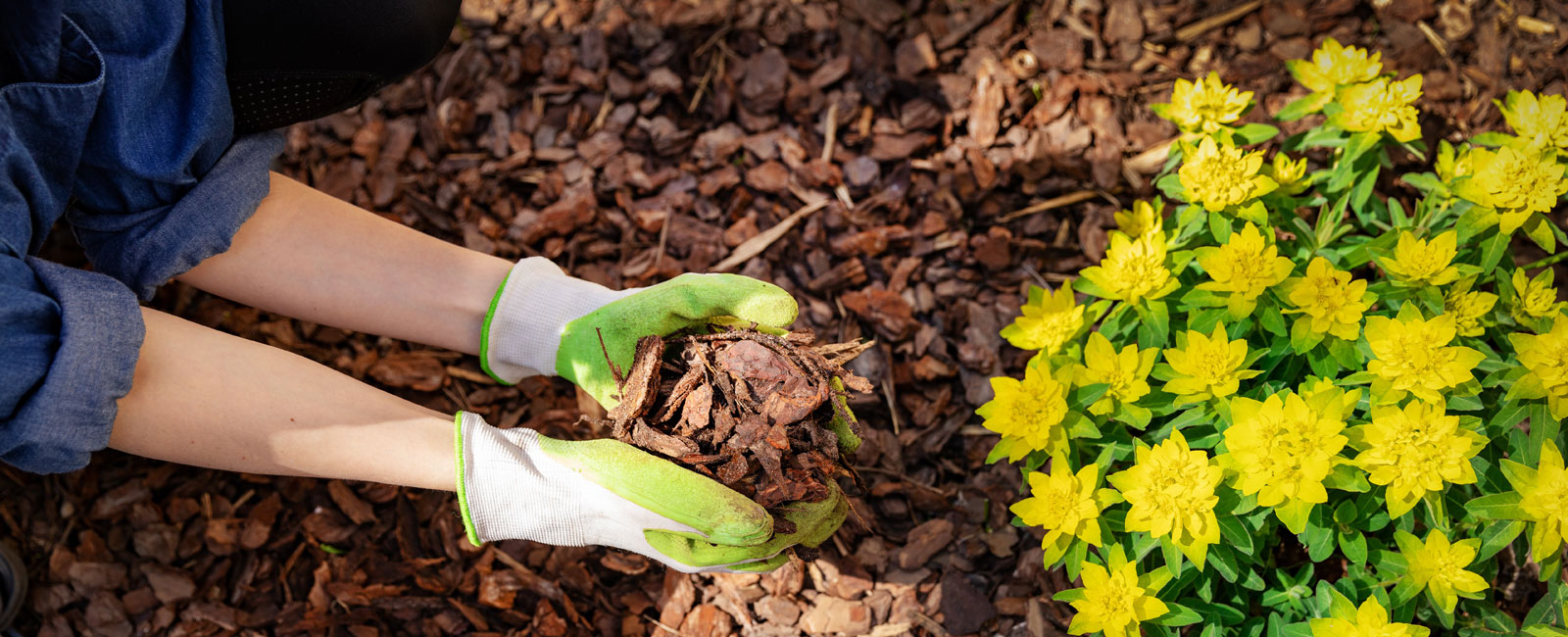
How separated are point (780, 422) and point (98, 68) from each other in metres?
1.22

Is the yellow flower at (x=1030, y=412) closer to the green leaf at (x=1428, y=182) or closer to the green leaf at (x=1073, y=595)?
the green leaf at (x=1073, y=595)

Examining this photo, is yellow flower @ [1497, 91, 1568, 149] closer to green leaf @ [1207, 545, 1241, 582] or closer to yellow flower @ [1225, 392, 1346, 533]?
yellow flower @ [1225, 392, 1346, 533]

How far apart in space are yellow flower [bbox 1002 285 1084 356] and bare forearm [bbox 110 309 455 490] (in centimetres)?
107

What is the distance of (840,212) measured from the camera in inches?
91.1

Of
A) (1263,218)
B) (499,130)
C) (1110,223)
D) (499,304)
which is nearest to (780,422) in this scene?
(499,304)

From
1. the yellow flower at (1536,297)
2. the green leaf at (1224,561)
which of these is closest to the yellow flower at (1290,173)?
the yellow flower at (1536,297)

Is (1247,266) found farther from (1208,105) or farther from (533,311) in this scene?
(533,311)

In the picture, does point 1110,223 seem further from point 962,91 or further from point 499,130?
point 499,130

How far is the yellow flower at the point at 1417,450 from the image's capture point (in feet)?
4.43

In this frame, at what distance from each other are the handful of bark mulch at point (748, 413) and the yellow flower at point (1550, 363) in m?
1.04

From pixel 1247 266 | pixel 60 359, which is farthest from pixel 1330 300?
pixel 60 359

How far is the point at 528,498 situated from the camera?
64.3 inches

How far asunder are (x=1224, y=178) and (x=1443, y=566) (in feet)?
2.29

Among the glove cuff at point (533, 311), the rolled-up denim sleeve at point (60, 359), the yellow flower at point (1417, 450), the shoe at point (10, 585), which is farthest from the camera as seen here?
the shoe at point (10, 585)
